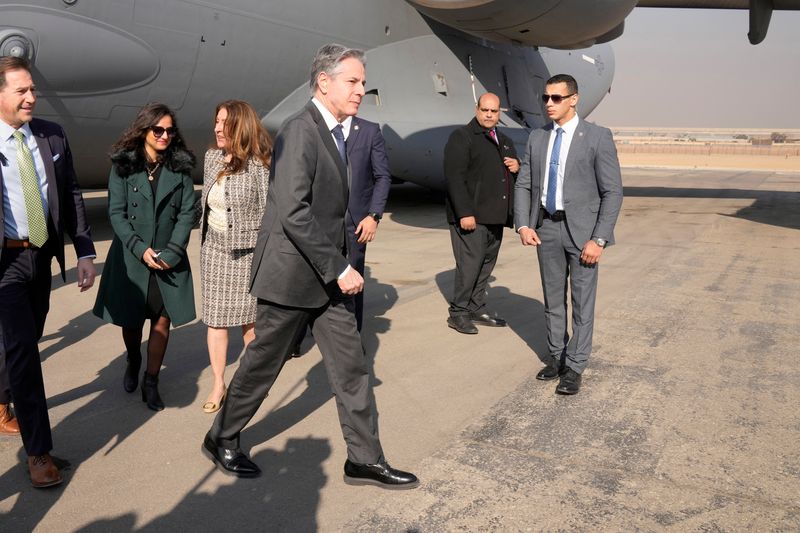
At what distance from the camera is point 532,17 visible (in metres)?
10.5

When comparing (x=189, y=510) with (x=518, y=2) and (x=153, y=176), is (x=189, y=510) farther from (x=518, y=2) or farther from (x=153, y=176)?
(x=518, y=2)

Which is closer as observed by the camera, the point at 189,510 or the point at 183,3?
the point at 189,510

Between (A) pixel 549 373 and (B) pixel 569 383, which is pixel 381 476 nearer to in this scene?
(B) pixel 569 383

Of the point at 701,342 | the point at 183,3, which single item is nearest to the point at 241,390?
the point at 701,342

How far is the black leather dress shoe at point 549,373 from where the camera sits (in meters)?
4.82

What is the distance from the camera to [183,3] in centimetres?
856

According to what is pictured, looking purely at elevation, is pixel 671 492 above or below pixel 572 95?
below

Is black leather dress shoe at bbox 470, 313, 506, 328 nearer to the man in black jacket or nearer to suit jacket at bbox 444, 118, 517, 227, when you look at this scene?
the man in black jacket

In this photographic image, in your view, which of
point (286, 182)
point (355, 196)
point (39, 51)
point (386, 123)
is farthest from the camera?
point (386, 123)

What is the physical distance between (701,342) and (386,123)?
685cm

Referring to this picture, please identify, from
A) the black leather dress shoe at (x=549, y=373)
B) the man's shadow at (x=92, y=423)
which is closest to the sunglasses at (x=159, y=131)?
the man's shadow at (x=92, y=423)

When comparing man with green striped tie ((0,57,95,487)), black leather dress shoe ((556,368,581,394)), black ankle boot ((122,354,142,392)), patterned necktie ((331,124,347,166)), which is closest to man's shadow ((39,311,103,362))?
black ankle boot ((122,354,142,392))

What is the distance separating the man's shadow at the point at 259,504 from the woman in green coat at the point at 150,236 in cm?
113

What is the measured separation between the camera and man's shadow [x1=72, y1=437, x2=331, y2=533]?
300 cm
